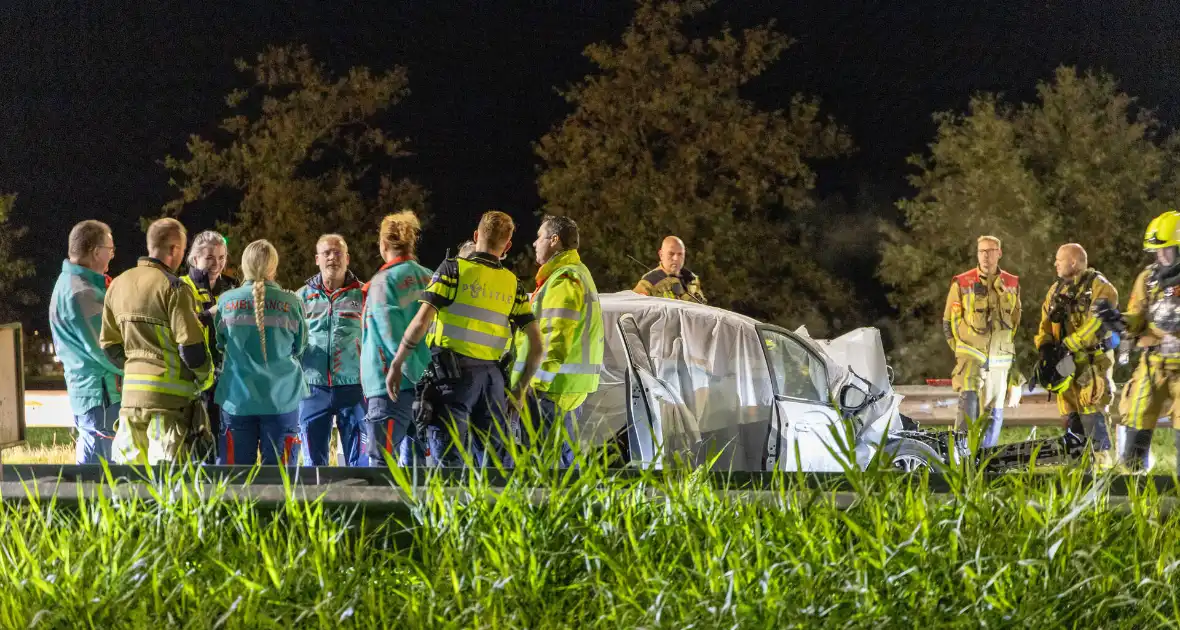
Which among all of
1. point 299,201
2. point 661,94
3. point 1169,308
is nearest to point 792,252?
point 661,94

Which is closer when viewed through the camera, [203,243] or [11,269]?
[203,243]

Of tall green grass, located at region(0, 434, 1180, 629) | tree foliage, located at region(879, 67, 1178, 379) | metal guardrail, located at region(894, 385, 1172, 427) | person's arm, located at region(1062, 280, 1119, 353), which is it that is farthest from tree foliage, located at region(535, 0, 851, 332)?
tall green grass, located at region(0, 434, 1180, 629)

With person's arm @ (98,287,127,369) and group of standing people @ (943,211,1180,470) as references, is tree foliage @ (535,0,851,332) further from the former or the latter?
person's arm @ (98,287,127,369)

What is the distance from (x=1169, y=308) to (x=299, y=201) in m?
26.0

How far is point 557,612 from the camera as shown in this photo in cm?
477

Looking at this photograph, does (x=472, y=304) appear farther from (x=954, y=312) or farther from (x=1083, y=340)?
(x=954, y=312)

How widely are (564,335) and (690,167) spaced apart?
24117 mm

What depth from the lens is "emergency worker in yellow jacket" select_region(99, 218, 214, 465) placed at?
288 inches

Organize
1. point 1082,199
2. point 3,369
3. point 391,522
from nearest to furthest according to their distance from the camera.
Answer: point 391,522 → point 3,369 → point 1082,199

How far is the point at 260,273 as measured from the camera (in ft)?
26.1

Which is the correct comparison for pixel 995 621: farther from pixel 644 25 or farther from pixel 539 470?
pixel 644 25

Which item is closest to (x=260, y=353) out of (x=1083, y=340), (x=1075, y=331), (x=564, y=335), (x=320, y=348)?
(x=320, y=348)

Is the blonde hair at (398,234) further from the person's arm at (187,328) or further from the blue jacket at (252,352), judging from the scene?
the person's arm at (187,328)

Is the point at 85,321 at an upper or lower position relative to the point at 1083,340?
upper
